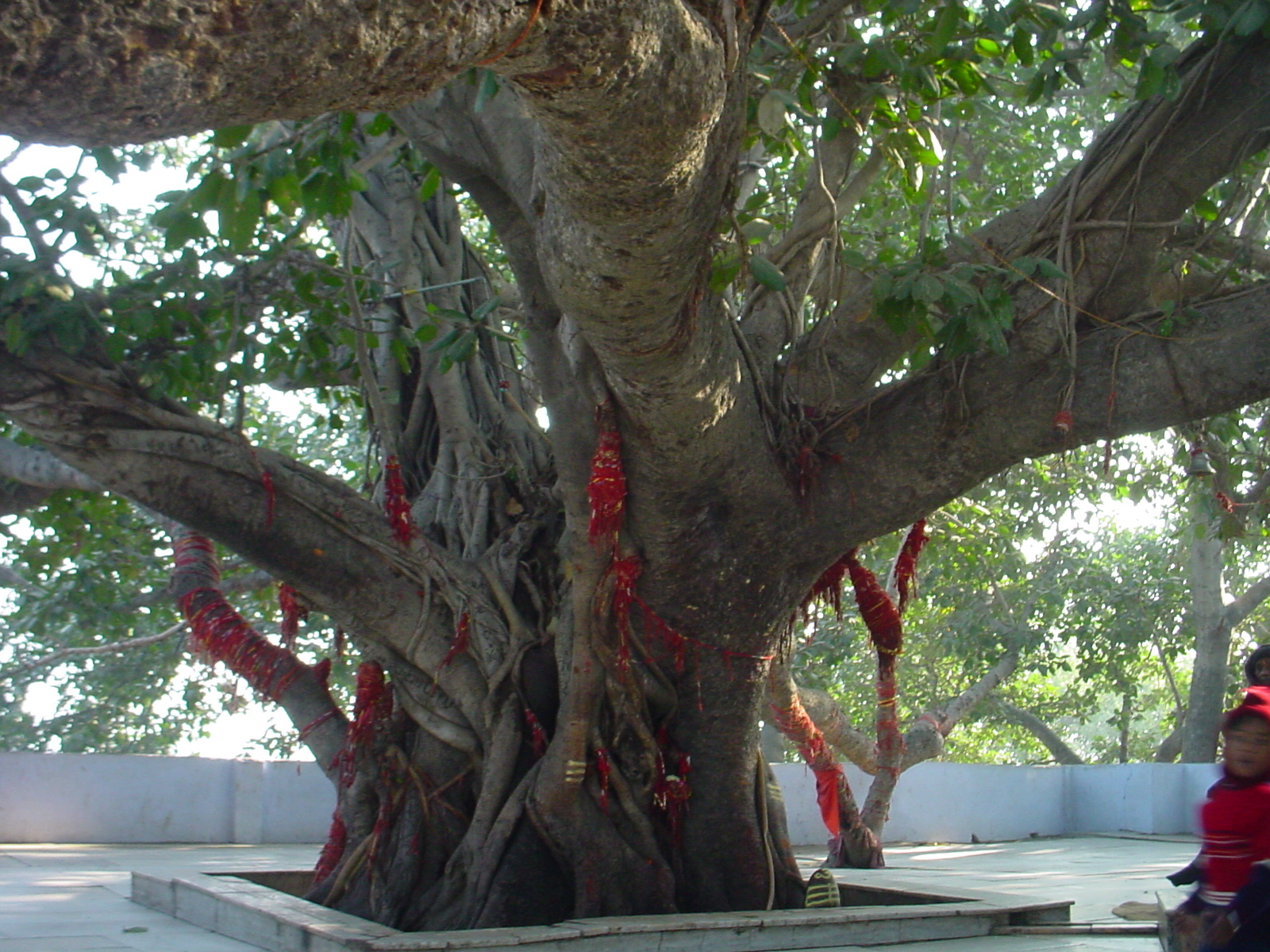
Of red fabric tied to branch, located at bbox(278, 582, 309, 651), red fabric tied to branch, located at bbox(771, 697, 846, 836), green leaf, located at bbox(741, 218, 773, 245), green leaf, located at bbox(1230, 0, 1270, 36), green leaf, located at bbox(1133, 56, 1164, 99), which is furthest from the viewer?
red fabric tied to branch, located at bbox(771, 697, 846, 836)

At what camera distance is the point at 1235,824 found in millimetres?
2338

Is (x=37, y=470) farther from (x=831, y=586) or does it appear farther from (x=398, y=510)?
(x=831, y=586)

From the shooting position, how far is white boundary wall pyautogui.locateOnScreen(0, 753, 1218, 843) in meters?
8.64

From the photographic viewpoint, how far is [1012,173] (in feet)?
26.0

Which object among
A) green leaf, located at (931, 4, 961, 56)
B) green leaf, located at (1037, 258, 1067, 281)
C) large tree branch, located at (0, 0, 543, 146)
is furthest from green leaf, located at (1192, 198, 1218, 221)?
large tree branch, located at (0, 0, 543, 146)

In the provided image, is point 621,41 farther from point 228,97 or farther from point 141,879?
point 141,879

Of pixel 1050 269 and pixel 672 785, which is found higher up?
pixel 1050 269

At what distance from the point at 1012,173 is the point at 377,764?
5.79 meters

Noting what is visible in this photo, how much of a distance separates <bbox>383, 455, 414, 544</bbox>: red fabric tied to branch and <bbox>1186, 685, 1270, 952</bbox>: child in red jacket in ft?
9.15

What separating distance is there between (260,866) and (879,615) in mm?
3561

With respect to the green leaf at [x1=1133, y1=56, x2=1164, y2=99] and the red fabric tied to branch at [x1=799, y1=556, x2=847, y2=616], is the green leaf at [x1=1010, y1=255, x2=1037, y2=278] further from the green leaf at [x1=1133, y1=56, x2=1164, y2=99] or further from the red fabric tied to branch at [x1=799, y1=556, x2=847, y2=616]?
the red fabric tied to branch at [x1=799, y1=556, x2=847, y2=616]

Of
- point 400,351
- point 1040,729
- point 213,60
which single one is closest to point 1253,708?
point 213,60

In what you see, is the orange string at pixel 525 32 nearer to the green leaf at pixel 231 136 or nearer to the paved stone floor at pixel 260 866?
the green leaf at pixel 231 136

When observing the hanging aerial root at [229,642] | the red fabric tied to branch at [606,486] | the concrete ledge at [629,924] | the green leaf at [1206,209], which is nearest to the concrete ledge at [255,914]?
the concrete ledge at [629,924]
